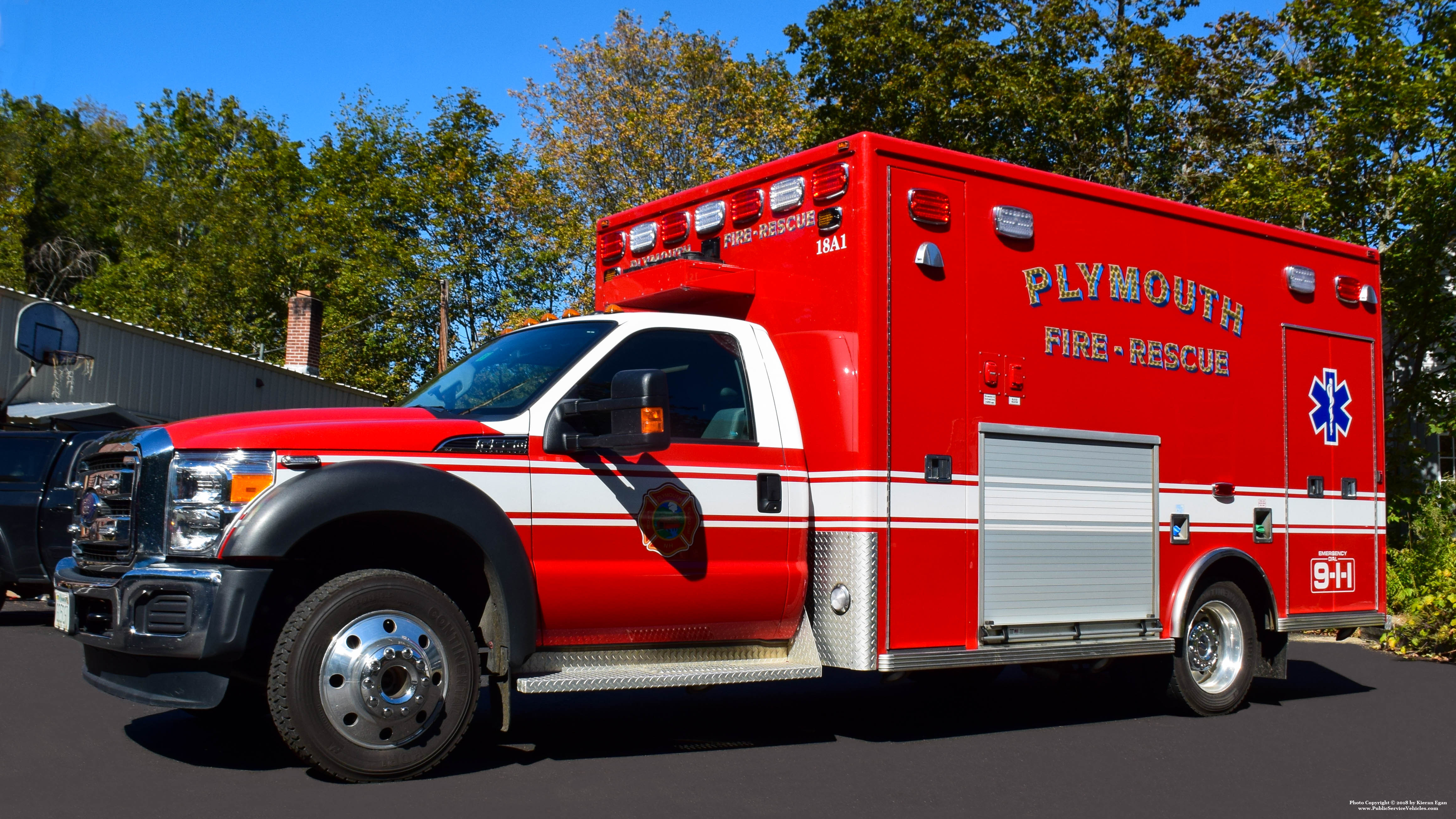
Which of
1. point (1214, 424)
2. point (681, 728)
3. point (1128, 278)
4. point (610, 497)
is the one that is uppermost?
point (1128, 278)

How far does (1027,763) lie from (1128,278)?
3080mm

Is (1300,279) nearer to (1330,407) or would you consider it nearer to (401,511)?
(1330,407)

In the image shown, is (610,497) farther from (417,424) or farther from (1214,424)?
(1214,424)

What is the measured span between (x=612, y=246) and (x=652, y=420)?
10.3 feet

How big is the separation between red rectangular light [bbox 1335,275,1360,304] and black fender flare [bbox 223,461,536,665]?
21.4 ft

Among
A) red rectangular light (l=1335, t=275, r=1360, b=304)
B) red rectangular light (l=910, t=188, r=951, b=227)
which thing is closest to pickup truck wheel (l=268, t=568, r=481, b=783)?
red rectangular light (l=910, t=188, r=951, b=227)

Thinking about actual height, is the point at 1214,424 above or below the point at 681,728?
above

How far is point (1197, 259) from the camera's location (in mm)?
8195

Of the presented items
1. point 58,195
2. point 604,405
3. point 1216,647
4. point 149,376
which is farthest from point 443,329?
point 58,195

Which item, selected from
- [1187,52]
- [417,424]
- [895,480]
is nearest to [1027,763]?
[895,480]

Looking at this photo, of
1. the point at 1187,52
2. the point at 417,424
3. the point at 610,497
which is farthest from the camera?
the point at 1187,52

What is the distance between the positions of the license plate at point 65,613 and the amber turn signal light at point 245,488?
1.01 metres

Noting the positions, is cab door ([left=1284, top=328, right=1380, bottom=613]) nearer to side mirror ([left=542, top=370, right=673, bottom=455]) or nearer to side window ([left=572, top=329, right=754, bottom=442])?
side window ([left=572, top=329, right=754, bottom=442])

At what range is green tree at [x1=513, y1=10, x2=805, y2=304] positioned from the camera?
93.4 feet
